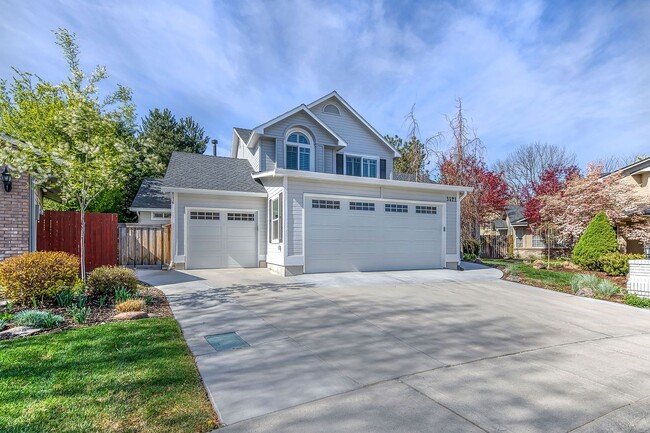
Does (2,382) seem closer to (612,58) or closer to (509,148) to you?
(612,58)

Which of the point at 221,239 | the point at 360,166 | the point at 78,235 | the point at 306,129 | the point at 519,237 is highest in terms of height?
the point at 306,129

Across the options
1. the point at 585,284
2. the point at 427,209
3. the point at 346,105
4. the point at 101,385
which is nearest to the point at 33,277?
the point at 101,385

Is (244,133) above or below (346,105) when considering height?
below

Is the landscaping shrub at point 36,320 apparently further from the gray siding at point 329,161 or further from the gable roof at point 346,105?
the gable roof at point 346,105

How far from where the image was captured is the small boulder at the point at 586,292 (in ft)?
31.2

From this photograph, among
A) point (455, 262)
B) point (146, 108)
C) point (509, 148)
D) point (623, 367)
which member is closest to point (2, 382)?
point (623, 367)

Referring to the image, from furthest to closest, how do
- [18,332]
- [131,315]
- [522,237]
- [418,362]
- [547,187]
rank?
[522,237]
[547,187]
[131,315]
[18,332]
[418,362]

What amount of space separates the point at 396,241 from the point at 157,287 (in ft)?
27.4

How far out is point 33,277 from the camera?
610cm

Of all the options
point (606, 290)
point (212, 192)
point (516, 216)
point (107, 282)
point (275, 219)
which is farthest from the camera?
point (516, 216)

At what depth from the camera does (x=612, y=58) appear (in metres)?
12.2

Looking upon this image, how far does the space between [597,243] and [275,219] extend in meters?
13.7

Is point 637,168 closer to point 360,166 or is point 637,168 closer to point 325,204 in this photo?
point 360,166

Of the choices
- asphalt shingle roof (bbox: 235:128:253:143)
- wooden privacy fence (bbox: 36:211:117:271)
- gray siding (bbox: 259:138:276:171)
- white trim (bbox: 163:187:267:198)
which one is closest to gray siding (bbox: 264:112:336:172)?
gray siding (bbox: 259:138:276:171)
